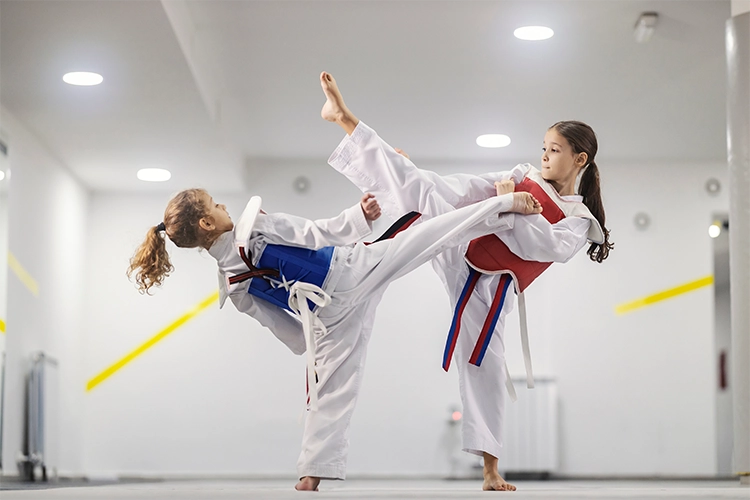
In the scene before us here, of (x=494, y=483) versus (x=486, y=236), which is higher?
(x=486, y=236)

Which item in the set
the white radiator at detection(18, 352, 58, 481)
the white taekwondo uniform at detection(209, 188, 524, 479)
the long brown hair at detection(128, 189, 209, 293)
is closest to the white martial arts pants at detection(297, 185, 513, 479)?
the white taekwondo uniform at detection(209, 188, 524, 479)

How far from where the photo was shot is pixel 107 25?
12.4ft

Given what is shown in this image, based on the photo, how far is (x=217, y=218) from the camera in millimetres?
2648

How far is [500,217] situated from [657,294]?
13.7 feet

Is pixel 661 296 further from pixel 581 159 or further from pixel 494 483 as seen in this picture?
pixel 494 483

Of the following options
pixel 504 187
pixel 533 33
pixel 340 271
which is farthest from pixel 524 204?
pixel 533 33

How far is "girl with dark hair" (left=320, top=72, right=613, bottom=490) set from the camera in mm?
2768

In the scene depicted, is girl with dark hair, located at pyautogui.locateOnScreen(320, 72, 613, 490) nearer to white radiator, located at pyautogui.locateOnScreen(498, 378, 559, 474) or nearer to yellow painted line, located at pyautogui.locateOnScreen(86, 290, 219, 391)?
white radiator, located at pyautogui.locateOnScreen(498, 378, 559, 474)

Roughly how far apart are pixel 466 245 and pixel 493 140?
3.43 m

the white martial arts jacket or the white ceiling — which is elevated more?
the white ceiling

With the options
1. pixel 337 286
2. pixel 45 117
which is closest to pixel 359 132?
pixel 337 286

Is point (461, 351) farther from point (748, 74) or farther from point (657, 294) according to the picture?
point (657, 294)

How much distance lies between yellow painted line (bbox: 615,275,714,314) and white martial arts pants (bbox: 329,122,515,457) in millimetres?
3755

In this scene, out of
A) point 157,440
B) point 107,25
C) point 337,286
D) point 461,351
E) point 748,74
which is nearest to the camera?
point 337,286
